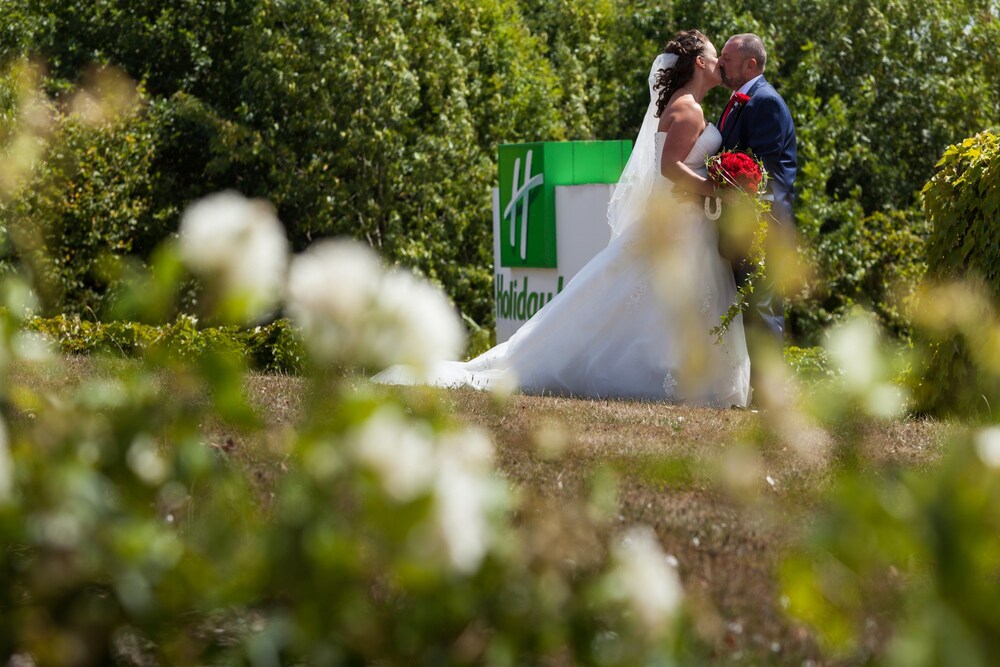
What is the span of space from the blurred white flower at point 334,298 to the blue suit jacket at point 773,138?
16.4ft

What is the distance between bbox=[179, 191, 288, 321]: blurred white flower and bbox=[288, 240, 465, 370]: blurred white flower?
5 cm

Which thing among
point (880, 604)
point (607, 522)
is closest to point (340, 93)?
point (607, 522)

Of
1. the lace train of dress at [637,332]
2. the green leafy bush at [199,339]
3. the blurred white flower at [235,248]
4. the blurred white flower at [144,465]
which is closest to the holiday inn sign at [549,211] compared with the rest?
the lace train of dress at [637,332]

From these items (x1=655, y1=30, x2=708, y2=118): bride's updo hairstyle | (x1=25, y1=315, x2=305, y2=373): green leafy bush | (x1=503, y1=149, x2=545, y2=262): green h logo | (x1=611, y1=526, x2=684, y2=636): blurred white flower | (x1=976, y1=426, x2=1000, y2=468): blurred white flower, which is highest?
(x1=655, y1=30, x2=708, y2=118): bride's updo hairstyle

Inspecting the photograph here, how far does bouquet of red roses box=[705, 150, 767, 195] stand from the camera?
611 cm

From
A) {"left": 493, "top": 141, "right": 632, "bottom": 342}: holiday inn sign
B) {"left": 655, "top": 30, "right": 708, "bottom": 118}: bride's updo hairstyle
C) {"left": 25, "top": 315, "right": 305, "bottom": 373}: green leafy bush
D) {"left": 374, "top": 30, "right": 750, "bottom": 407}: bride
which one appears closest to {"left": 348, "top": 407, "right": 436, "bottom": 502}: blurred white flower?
{"left": 374, "top": 30, "right": 750, "bottom": 407}: bride

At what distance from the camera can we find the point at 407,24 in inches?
513

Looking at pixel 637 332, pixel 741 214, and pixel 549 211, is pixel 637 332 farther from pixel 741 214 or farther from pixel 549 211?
pixel 549 211

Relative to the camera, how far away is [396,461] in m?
1.50

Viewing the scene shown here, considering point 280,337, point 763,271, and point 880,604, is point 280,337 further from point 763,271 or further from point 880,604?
point 880,604

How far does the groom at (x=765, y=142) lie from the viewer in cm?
636

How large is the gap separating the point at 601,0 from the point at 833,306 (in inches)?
228

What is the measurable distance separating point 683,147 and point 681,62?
1.60 feet

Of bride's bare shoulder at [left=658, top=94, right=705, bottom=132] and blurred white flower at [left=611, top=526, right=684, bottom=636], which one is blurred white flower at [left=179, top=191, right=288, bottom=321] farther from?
bride's bare shoulder at [left=658, top=94, right=705, bottom=132]
